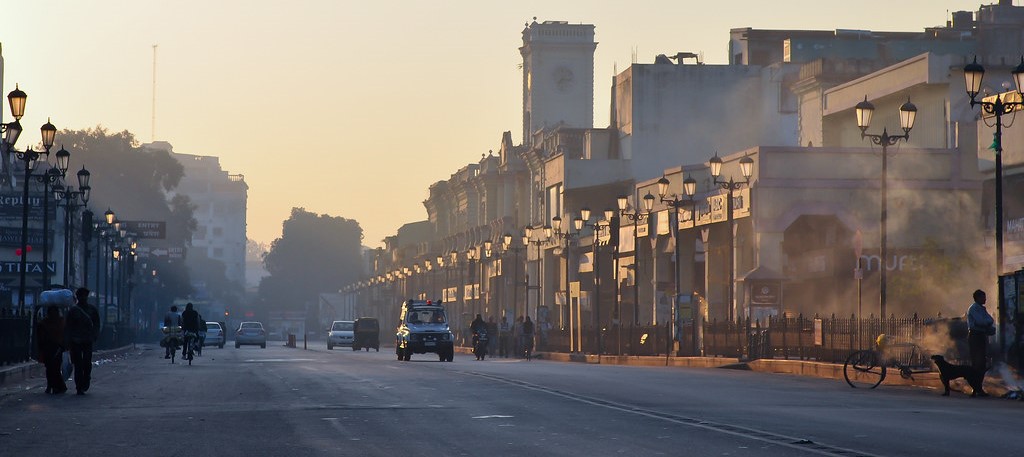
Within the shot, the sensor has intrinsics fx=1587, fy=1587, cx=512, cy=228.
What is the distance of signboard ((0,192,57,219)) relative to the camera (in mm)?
56869

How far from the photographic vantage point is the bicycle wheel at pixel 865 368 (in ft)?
94.7

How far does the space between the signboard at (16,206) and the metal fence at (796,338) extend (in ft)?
73.1

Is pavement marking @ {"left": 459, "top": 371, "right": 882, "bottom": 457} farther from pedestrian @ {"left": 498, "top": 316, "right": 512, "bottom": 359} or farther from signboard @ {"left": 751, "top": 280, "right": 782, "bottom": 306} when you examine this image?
pedestrian @ {"left": 498, "top": 316, "right": 512, "bottom": 359}

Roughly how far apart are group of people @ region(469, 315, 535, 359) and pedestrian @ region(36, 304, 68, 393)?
3558 centimetres

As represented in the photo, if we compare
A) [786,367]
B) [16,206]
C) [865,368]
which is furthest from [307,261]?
[865,368]

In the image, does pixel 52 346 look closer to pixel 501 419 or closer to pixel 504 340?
pixel 501 419

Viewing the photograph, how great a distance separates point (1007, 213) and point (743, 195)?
1200 centimetres

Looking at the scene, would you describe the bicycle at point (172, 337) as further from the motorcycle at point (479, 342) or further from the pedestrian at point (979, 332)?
the pedestrian at point (979, 332)

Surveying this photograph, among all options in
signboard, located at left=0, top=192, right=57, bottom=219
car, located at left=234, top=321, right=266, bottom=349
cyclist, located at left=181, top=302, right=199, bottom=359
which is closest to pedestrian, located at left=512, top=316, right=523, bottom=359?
signboard, located at left=0, top=192, right=57, bottom=219

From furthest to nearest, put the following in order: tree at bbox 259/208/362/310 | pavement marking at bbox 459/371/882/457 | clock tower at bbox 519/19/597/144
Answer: tree at bbox 259/208/362/310 → clock tower at bbox 519/19/597/144 → pavement marking at bbox 459/371/882/457

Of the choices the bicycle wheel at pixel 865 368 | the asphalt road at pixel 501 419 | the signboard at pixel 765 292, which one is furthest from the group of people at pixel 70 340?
the signboard at pixel 765 292

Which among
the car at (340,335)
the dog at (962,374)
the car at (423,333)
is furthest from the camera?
the car at (340,335)

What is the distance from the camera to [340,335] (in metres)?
92.5

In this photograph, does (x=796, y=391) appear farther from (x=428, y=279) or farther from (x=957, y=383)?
(x=428, y=279)
